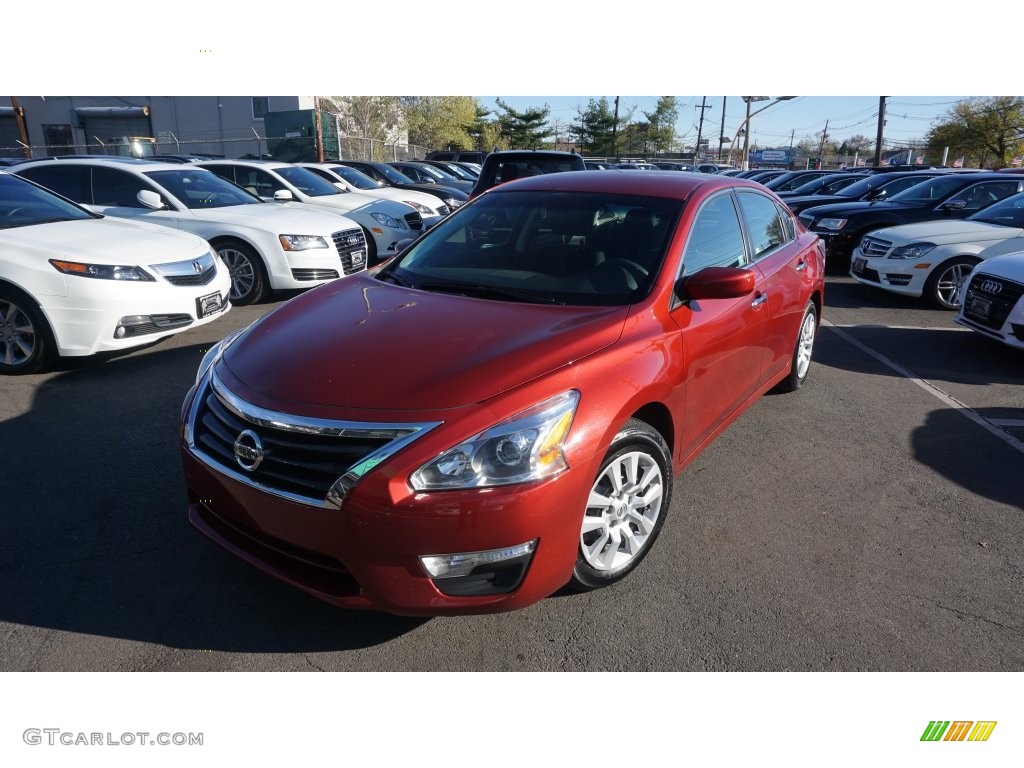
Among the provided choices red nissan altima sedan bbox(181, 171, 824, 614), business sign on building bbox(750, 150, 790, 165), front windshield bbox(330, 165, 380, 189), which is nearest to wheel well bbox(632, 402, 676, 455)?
red nissan altima sedan bbox(181, 171, 824, 614)

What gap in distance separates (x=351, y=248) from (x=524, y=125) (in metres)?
46.6

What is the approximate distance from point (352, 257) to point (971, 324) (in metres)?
6.70

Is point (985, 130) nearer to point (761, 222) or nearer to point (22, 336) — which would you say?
point (761, 222)

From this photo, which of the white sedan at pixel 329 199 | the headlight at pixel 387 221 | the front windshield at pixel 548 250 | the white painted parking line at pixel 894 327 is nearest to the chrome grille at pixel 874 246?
the white painted parking line at pixel 894 327

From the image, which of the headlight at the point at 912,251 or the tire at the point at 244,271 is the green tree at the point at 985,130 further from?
the tire at the point at 244,271

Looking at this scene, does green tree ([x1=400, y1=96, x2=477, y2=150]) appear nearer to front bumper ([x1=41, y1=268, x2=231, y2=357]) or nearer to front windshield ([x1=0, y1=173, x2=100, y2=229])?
front windshield ([x1=0, y1=173, x2=100, y2=229])

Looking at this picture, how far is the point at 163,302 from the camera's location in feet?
18.1

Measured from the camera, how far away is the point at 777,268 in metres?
4.39

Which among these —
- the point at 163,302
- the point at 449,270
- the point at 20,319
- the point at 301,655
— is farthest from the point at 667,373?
the point at 20,319

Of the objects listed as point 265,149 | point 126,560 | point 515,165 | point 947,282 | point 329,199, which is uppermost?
point 265,149

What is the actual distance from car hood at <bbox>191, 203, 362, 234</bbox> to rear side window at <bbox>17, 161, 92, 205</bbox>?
127 cm

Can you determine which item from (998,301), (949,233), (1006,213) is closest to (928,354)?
(998,301)

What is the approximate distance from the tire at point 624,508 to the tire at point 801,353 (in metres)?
2.55
